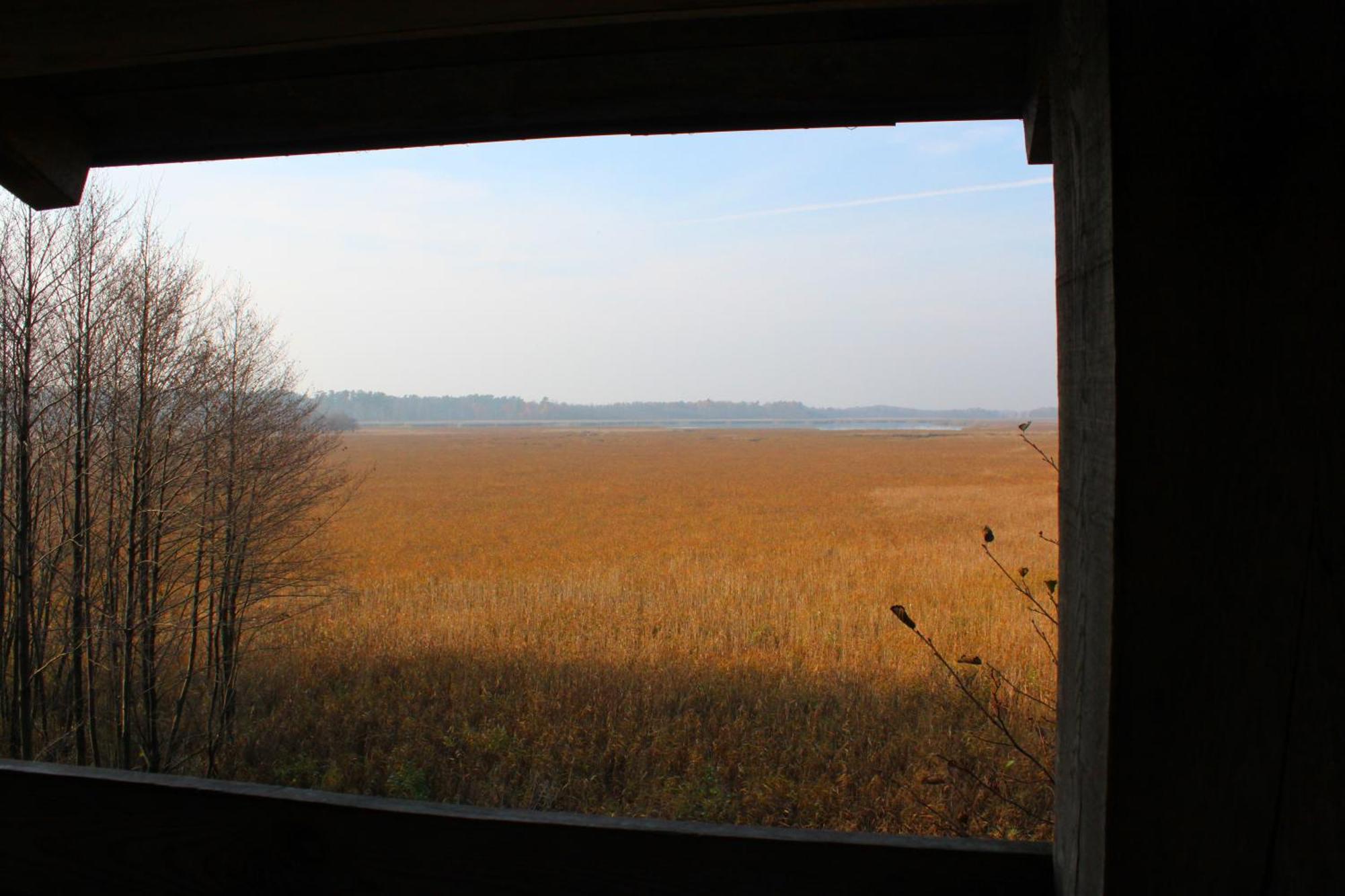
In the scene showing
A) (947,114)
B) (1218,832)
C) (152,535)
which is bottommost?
(152,535)

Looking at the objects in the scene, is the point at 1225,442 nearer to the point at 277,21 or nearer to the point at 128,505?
the point at 277,21

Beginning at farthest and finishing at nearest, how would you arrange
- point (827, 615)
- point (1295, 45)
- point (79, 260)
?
1. point (827, 615)
2. point (79, 260)
3. point (1295, 45)

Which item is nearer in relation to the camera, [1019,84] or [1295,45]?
[1295,45]

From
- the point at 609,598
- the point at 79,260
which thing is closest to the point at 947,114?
the point at 79,260

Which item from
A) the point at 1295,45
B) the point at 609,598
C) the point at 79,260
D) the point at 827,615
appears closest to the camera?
the point at 1295,45

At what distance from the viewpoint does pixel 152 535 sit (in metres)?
8.75

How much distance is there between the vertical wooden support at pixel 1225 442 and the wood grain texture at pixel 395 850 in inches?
14.4

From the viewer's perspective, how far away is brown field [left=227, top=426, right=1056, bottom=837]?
8.57 meters

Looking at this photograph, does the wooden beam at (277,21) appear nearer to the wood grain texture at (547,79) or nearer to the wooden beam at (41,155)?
the wood grain texture at (547,79)

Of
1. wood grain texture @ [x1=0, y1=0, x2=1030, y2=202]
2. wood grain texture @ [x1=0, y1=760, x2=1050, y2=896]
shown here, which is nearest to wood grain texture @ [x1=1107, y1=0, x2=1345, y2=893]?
wood grain texture @ [x1=0, y1=760, x2=1050, y2=896]

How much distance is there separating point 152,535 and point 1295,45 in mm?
9871

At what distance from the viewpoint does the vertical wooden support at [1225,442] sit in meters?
0.75

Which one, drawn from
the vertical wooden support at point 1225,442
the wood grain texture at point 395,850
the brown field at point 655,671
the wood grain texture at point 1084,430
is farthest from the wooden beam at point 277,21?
the brown field at point 655,671

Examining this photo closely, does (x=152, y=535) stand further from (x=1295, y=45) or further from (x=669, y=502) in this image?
(x=669, y=502)
